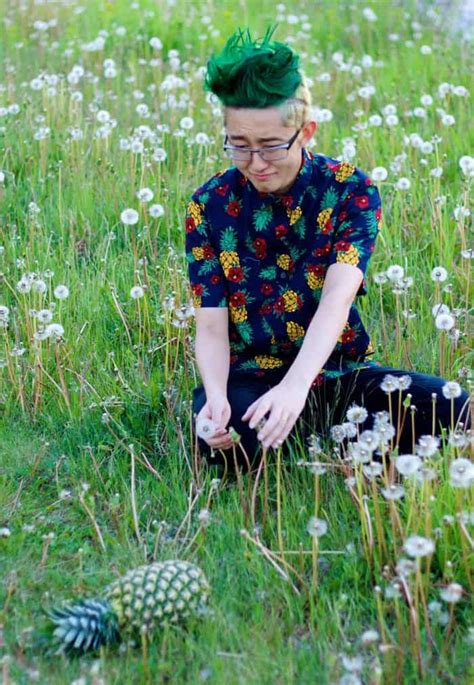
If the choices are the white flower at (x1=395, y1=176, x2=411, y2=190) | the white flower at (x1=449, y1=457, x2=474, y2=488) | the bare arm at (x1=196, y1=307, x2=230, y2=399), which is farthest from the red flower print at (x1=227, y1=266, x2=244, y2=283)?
the white flower at (x1=395, y1=176, x2=411, y2=190)

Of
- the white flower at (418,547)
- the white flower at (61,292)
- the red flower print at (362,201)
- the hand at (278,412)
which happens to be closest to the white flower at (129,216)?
the white flower at (61,292)

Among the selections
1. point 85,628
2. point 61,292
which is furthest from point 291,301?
point 85,628

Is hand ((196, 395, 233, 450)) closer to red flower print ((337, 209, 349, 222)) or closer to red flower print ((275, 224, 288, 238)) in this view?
red flower print ((275, 224, 288, 238))

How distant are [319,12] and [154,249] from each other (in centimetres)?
479

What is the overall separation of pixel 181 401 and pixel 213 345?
47cm

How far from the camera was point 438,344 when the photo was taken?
4078mm

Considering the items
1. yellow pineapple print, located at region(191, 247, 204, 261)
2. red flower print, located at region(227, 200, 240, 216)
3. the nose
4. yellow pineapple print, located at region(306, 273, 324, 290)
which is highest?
the nose

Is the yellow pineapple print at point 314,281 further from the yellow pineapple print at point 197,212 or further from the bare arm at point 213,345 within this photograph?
the yellow pineapple print at point 197,212

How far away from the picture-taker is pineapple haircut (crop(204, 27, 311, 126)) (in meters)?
3.03

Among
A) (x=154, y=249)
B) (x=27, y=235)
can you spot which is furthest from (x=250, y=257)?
(x=27, y=235)

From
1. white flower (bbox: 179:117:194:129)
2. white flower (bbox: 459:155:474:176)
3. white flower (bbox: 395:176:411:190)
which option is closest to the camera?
white flower (bbox: 459:155:474:176)

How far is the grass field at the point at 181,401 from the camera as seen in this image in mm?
2613

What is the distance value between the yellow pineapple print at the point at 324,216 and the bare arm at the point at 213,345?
421mm

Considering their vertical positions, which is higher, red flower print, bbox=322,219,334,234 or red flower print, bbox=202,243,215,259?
red flower print, bbox=322,219,334,234
